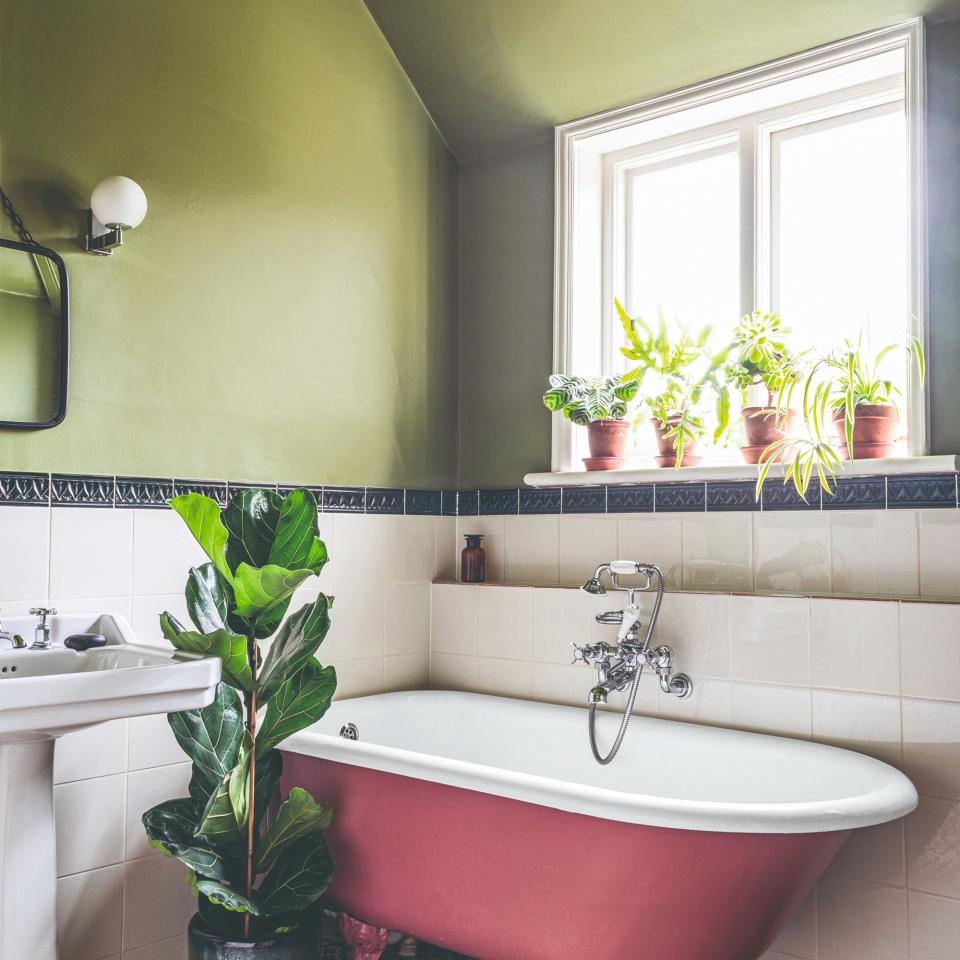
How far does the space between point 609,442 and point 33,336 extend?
63.7 inches

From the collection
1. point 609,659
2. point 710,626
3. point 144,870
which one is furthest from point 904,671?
point 144,870

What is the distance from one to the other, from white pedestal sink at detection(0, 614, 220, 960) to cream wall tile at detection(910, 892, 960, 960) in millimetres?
1663

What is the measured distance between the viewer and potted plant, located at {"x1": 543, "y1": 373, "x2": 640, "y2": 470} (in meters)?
2.75

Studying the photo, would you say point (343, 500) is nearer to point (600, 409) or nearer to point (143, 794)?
point (600, 409)

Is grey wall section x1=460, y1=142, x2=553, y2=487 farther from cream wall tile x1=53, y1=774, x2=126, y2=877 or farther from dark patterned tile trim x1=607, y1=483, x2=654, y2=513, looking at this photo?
cream wall tile x1=53, y1=774, x2=126, y2=877

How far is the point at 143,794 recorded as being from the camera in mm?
2213

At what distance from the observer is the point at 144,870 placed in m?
2.21

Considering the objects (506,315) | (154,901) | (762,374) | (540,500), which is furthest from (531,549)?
(154,901)

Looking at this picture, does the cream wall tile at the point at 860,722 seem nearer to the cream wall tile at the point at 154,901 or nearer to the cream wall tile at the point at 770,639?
the cream wall tile at the point at 770,639

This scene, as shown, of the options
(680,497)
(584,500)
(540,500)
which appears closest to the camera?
(680,497)

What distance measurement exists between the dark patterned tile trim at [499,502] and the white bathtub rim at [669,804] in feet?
3.91

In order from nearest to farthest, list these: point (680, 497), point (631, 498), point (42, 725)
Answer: point (42, 725), point (680, 497), point (631, 498)

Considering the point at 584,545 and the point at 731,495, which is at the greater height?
the point at 731,495

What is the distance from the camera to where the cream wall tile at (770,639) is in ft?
7.45
